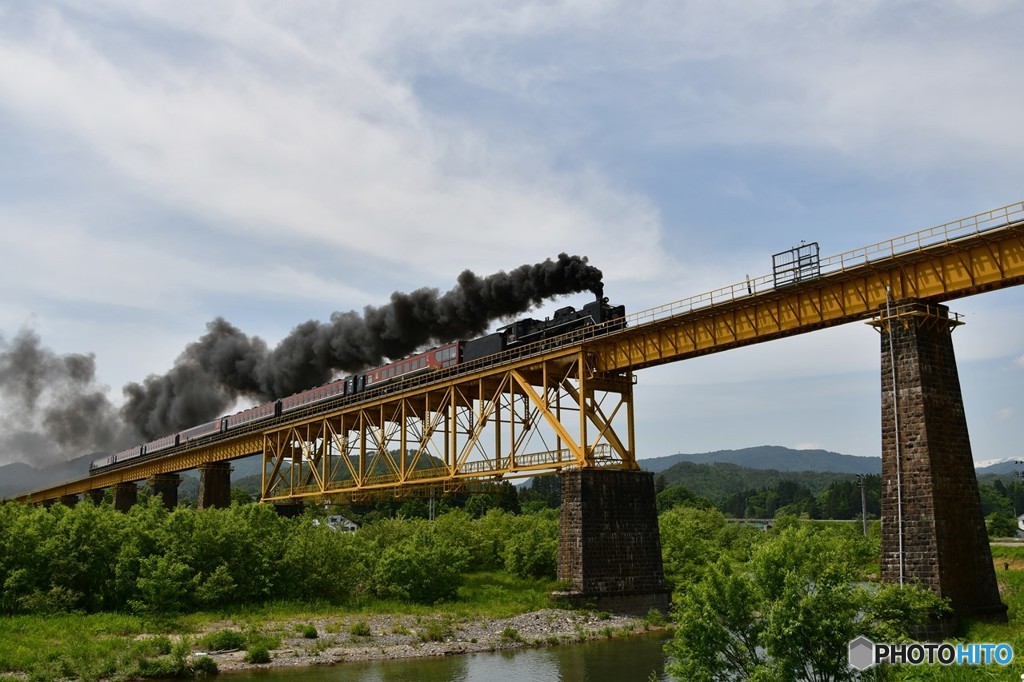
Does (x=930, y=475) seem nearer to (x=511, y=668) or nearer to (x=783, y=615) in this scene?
(x=783, y=615)

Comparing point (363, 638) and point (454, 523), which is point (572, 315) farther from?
point (454, 523)

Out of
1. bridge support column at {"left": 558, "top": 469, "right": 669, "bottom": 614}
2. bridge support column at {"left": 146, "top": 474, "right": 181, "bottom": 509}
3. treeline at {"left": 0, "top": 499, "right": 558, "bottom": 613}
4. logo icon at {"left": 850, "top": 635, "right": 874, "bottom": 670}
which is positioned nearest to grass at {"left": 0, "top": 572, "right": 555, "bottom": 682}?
treeline at {"left": 0, "top": 499, "right": 558, "bottom": 613}

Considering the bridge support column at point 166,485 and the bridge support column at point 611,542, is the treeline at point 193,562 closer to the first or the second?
the bridge support column at point 611,542

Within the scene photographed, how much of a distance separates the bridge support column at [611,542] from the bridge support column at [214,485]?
4605 cm

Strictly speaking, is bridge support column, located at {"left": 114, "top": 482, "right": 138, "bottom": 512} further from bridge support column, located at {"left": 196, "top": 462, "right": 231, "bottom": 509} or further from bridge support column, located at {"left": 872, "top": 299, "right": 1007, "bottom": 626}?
bridge support column, located at {"left": 872, "top": 299, "right": 1007, "bottom": 626}

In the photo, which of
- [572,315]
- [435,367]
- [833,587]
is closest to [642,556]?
[572,315]

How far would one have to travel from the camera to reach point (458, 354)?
5150 centimetres

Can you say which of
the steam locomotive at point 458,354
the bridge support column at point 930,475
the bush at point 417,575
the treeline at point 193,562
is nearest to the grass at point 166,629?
the bush at point 417,575

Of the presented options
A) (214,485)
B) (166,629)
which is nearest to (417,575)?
(166,629)

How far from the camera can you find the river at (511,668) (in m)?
28.9

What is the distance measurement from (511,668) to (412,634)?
7878mm

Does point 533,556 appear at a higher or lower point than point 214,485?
lower

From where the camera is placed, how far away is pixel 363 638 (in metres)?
36.0

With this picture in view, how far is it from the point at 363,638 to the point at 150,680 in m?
10.0
